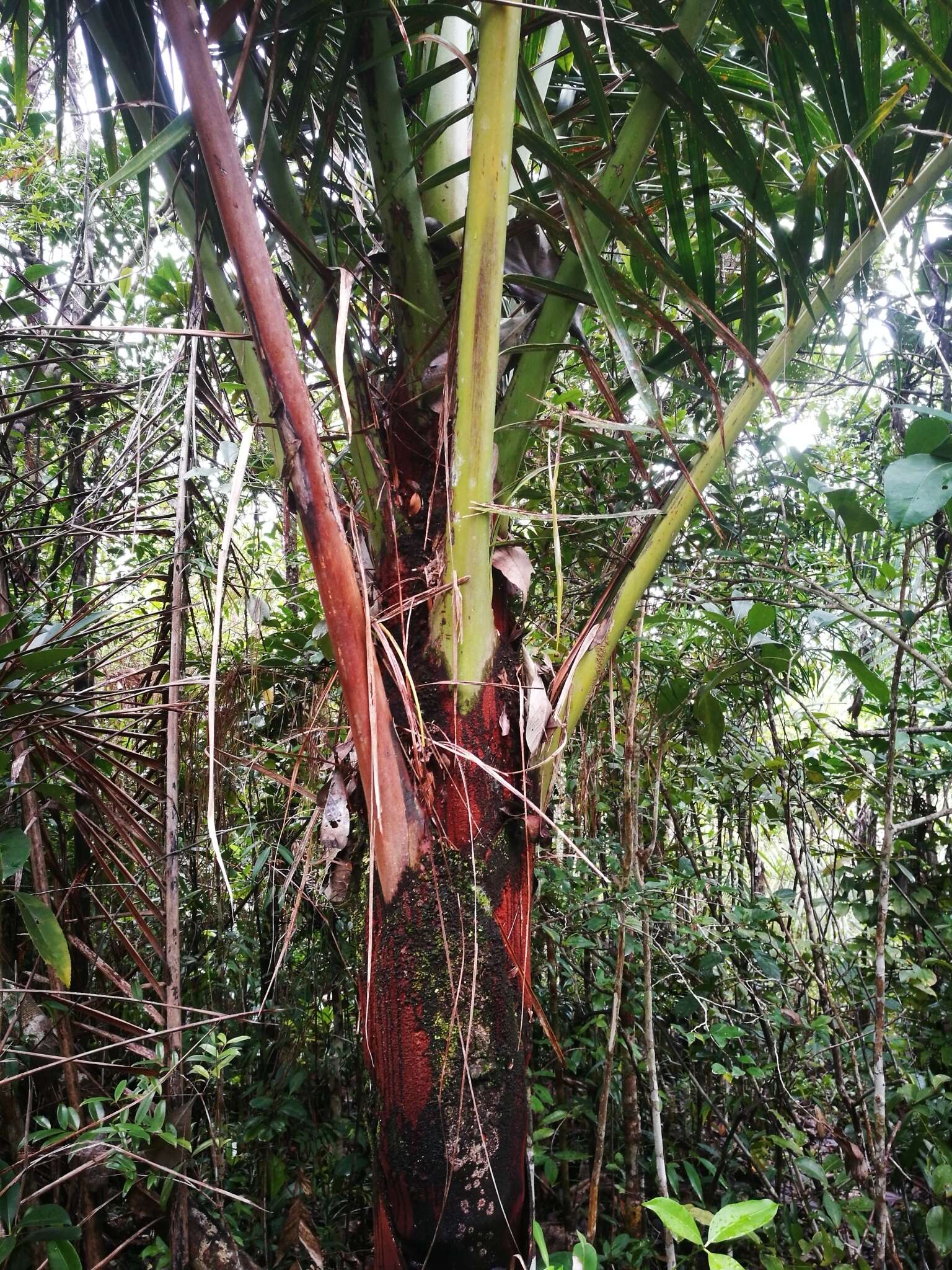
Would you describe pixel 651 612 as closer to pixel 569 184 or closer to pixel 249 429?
pixel 569 184

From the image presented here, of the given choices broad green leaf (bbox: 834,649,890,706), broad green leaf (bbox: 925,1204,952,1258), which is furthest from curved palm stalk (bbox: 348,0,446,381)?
broad green leaf (bbox: 925,1204,952,1258)

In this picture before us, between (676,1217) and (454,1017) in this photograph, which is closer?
(676,1217)

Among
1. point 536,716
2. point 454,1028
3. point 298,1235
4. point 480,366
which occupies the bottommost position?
point 298,1235

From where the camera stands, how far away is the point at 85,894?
58.4 inches

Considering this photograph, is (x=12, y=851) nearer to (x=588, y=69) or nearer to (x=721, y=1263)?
(x=721, y=1263)

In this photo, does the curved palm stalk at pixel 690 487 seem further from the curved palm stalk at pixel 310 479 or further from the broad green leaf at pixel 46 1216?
the broad green leaf at pixel 46 1216

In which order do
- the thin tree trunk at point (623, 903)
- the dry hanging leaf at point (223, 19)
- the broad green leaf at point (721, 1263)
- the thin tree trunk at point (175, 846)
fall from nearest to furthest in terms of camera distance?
1. the broad green leaf at point (721, 1263)
2. the dry hanging leaf at point (223, 19)
3. the thin tree trunk at point (175, 846)
4. the thin tree trunk at point (623, 903)

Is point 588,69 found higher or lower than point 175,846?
higher

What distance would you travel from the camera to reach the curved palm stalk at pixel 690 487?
1090 mm

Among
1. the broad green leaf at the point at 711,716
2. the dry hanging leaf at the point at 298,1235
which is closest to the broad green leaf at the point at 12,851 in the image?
the dry hanging leaf at the point at 298,1235

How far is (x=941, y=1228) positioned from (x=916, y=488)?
121 cm

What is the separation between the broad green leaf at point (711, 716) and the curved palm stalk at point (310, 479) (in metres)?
0.70

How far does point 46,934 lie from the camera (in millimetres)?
1039

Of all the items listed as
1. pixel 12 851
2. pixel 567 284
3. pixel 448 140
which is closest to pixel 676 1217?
pixel 12 851
